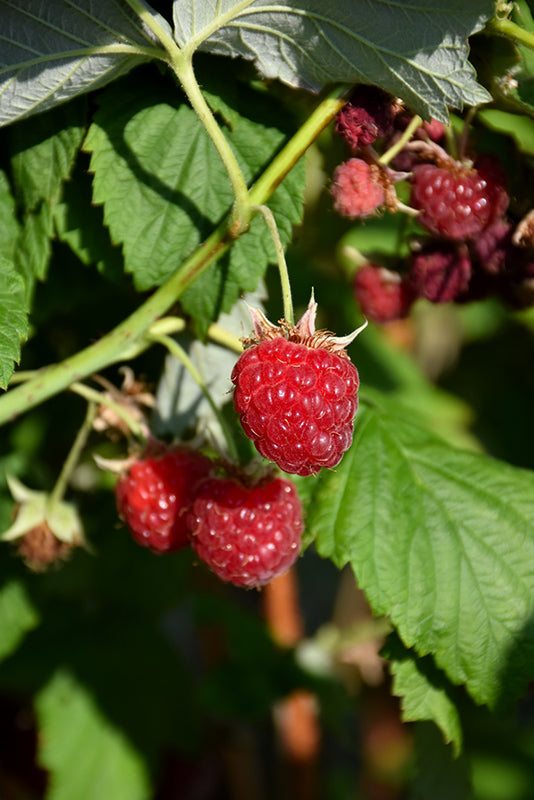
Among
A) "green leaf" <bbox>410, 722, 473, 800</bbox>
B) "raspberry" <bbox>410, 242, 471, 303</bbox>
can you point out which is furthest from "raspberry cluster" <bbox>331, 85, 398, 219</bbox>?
"green leaf" <bbox>410, 722, 473, 800</bbox>

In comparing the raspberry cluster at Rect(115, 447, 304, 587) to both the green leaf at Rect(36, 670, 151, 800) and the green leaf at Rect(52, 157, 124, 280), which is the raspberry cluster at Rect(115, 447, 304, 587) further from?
the green leaf at Rect(36, 670, 151, 800)

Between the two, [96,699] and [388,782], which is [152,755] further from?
[388,782]

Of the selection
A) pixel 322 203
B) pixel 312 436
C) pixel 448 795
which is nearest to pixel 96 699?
pixel 448 795

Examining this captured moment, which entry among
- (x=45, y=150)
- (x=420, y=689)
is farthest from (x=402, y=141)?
(x=420, y=689)

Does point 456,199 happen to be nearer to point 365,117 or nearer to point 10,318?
point 365,117

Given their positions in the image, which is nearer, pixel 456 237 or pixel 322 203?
pixel 456 237

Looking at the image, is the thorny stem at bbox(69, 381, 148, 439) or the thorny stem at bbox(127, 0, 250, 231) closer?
the thorny stem at bbox(127, 0, 250, 231)
